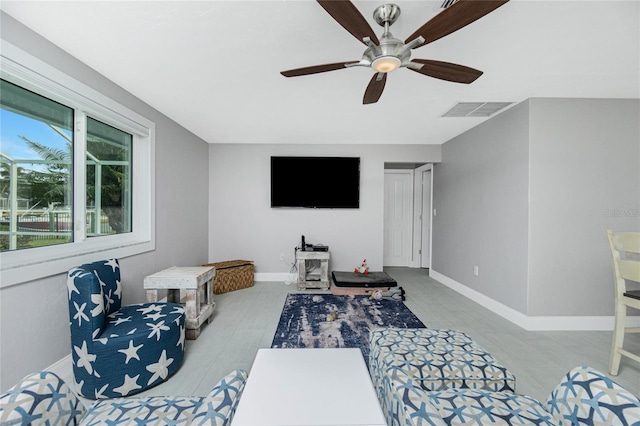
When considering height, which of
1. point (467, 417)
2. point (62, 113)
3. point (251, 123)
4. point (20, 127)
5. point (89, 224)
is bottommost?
point (467, 417)

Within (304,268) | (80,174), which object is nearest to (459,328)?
(304,268)

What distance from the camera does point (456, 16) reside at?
119 cm

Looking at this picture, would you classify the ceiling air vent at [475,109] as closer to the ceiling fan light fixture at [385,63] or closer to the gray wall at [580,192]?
the gray wall at [580,192]

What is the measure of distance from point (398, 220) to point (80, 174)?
201 inches

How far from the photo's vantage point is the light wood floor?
185 cm

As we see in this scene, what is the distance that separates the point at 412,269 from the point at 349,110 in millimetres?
3746

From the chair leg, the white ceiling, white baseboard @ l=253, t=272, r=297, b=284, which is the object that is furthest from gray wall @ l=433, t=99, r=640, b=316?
white baseboard @ l=253, t=272, r=297, b=284

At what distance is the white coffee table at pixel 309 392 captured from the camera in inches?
34.9

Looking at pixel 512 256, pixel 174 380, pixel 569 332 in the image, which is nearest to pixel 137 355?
pixel 174 380

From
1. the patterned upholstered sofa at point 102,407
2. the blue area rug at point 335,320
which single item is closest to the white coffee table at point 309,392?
the patterned upholstered sofa at point 102,407

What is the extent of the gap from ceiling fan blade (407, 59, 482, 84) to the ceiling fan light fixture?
17 centimetres

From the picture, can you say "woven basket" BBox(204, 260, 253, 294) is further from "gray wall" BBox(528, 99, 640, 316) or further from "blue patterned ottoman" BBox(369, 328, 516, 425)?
"gray wall" BBox(528, 99, 640, 316)

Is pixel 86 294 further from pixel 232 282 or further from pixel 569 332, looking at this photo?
pixel 569 332

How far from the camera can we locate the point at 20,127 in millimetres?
1702
